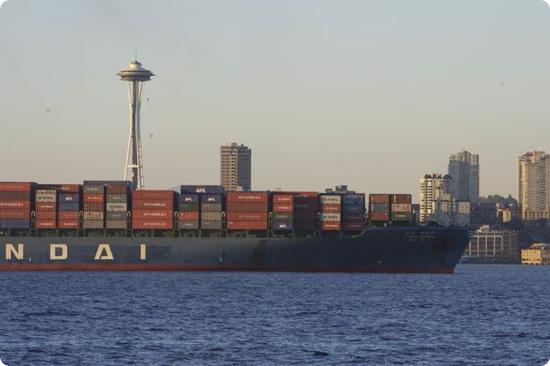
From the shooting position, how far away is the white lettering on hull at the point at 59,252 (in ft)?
410

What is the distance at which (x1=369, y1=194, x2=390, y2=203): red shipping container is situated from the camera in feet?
413

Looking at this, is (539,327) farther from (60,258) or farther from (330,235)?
(60,258)

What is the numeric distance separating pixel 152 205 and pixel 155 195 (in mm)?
981

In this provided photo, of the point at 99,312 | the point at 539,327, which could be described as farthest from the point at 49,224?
the point at 539,327

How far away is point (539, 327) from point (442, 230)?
5900 cm

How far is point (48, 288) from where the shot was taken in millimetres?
97688

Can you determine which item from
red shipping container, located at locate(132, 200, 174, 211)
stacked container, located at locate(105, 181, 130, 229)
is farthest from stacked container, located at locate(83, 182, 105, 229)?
red shipping container, located at locate(132, 200, 174, 211)

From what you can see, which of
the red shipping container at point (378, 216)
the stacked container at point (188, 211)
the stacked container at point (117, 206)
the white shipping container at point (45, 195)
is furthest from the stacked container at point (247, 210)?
the white shipping container at point (45, 195)

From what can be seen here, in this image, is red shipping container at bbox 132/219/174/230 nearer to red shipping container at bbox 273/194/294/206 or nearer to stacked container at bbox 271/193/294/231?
stacked container at bbox 271/193/294/231

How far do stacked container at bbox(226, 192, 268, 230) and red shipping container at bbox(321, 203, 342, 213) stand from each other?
18.5 feet

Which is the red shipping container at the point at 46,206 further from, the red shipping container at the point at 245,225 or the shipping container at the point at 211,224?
the red shipping container at the point at 245,225

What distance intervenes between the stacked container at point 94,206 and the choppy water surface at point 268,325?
21.5 meters

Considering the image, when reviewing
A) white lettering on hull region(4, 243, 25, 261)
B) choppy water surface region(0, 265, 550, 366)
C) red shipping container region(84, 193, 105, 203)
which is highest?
red shipping container region(84, 193, 105, 203)

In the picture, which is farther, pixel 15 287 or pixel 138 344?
pixel 15 287
